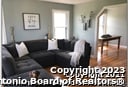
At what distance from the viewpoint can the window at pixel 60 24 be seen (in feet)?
16.3

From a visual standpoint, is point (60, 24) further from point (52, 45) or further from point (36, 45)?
point (36, 45)

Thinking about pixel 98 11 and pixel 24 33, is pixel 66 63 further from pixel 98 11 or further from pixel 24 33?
pixel 98 11

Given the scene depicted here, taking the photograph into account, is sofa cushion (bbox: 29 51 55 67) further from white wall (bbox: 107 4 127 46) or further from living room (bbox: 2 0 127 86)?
white wall (bbox: 107 4 127 46)

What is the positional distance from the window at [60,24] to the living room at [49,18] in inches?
1.7

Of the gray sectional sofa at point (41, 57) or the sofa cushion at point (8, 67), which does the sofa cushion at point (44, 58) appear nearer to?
the gray sectional sofa at point (41, 57)

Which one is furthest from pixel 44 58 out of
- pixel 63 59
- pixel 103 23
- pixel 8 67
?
pixel 103 23

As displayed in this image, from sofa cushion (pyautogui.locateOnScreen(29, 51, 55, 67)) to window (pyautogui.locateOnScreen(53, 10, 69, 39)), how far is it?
1514mm

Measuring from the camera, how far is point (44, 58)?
3.52m

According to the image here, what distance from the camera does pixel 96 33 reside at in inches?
174

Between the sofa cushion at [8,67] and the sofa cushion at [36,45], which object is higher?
the sofa cushion at [36,45]

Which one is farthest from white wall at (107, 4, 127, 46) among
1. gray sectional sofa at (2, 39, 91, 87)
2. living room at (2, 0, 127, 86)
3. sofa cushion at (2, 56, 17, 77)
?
sofa cushion at (2, 56, 17, 77)

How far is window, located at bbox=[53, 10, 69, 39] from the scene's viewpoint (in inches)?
196

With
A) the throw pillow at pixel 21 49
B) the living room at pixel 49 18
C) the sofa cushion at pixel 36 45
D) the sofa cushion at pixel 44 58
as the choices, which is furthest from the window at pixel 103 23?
the throw pillow at pixel 21 49

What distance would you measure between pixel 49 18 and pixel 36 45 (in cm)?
132
